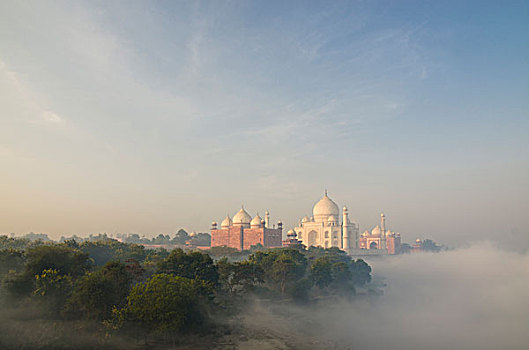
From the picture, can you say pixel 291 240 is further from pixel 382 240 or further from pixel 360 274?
pixel 382 240

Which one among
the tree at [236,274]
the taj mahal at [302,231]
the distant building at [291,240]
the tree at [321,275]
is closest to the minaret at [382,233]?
the taj mahal at [302,231]

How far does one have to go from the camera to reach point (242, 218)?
A: 364 feet

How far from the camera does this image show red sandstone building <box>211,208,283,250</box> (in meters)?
102

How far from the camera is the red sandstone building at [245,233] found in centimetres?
10250

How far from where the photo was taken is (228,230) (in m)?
110

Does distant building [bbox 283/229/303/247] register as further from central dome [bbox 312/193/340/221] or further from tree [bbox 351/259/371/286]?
tree [bbox 351/259/371/286]

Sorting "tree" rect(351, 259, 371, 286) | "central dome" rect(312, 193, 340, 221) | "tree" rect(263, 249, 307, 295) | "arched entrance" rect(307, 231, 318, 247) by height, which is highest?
"central dome" rect(312, 193, 340, 221)

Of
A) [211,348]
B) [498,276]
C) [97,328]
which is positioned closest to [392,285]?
[498,276]

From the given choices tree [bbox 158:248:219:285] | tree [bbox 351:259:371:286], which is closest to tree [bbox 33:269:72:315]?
tree [bbox 158:248:219:285]

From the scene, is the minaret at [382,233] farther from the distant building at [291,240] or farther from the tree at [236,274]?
the tree at [236,274]

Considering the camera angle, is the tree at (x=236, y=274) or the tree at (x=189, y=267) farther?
the tree at (x=236, y=274)

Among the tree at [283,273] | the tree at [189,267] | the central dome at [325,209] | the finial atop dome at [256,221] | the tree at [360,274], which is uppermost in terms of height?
the central dome at [325,209]

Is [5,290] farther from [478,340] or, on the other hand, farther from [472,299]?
[472,299]

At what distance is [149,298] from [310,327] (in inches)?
882
